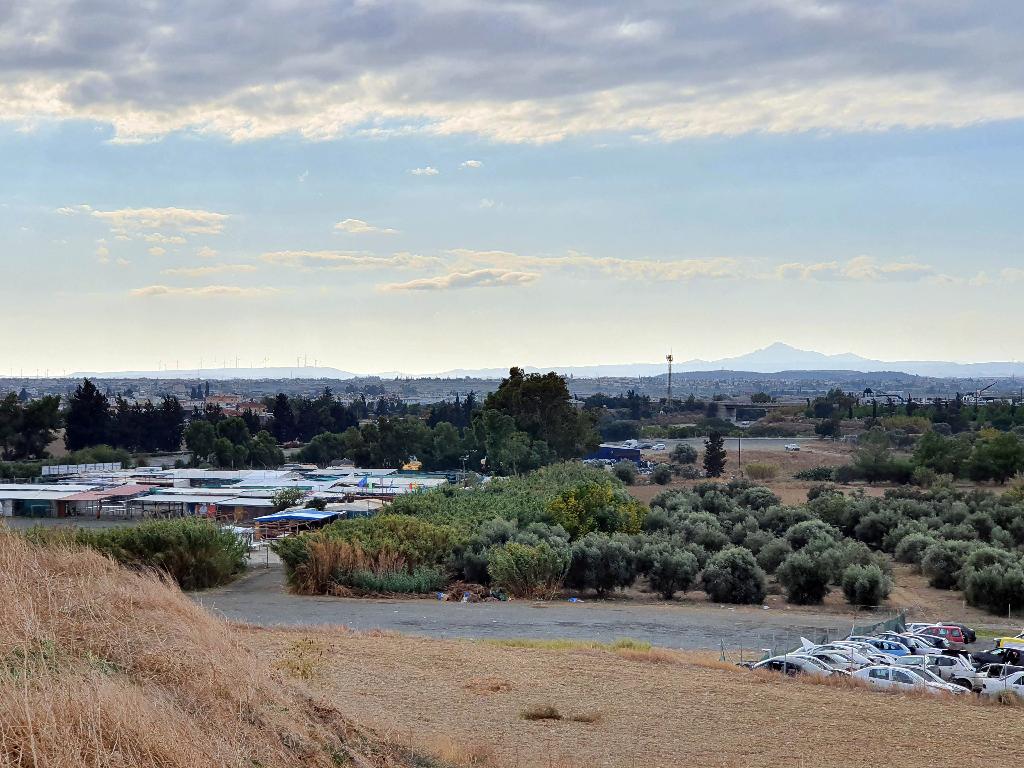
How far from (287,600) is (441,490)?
613 inches

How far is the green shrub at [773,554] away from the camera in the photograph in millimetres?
33500

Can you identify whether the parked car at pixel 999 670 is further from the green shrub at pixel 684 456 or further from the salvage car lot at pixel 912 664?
the green shrub at pixel 684 456

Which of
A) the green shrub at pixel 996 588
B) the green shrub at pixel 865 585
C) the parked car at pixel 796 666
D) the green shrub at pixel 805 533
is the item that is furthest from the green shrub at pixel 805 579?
the parked car at pixel 796 666

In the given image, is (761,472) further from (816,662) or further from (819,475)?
(816,662)

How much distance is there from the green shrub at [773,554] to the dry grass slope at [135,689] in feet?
79.7

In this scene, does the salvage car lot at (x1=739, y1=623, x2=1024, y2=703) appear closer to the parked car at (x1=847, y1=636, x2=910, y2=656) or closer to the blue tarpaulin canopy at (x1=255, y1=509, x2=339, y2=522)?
the parked car at (x1=847, y1=636, x2=910, y2=656)

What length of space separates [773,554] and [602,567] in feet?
19.9

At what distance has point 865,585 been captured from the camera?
93.0 feet

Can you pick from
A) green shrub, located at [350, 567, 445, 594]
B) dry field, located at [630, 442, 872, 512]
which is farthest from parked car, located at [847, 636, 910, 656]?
dry field, located at [630, 442, 872, 512]

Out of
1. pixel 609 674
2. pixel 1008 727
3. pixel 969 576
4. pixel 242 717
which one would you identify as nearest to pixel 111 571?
pixel 242 717

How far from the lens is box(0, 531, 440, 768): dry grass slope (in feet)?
24.0

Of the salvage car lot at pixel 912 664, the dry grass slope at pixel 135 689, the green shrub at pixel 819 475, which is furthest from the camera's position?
the green shrub at pixel 819 475

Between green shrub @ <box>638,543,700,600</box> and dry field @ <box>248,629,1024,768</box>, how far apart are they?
11708mm

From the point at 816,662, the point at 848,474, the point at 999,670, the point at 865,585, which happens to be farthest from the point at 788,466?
the point at 816,662
